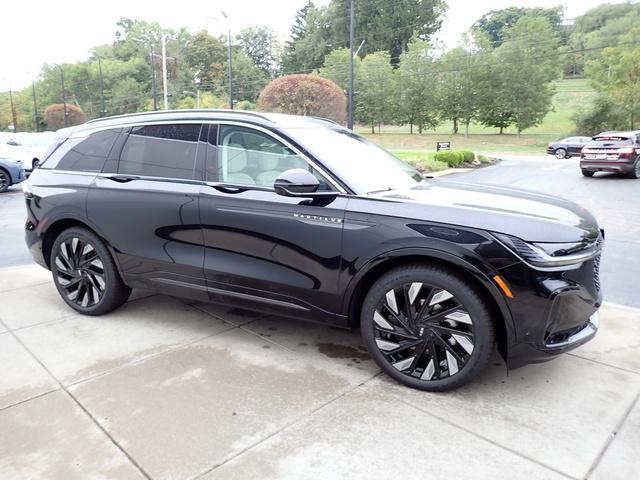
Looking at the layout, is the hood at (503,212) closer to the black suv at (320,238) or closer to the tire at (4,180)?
the black suv at (320,238)

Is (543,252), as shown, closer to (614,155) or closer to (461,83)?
(614,155)

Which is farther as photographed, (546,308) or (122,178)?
(122,178)

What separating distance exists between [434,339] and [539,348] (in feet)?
1.86

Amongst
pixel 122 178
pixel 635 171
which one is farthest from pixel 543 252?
pixel 635 171

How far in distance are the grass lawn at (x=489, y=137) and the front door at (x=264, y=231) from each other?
3246 cm

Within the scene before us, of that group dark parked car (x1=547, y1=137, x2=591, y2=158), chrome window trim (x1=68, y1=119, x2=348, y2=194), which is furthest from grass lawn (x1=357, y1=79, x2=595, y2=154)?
chrome window trim (x1=68, y1=119, x2=348, y2=194)

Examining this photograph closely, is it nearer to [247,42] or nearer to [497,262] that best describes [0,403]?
[497,262]

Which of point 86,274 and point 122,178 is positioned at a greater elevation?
point 122,178

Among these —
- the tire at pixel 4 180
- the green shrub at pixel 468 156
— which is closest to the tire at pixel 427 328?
the tire at pixel 4 180

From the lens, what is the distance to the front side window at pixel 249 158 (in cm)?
339

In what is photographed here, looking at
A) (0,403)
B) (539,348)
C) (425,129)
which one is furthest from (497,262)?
(425,129)

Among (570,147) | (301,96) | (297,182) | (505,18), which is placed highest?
(505,18)

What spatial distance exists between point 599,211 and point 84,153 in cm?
981

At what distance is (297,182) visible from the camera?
3.04m
